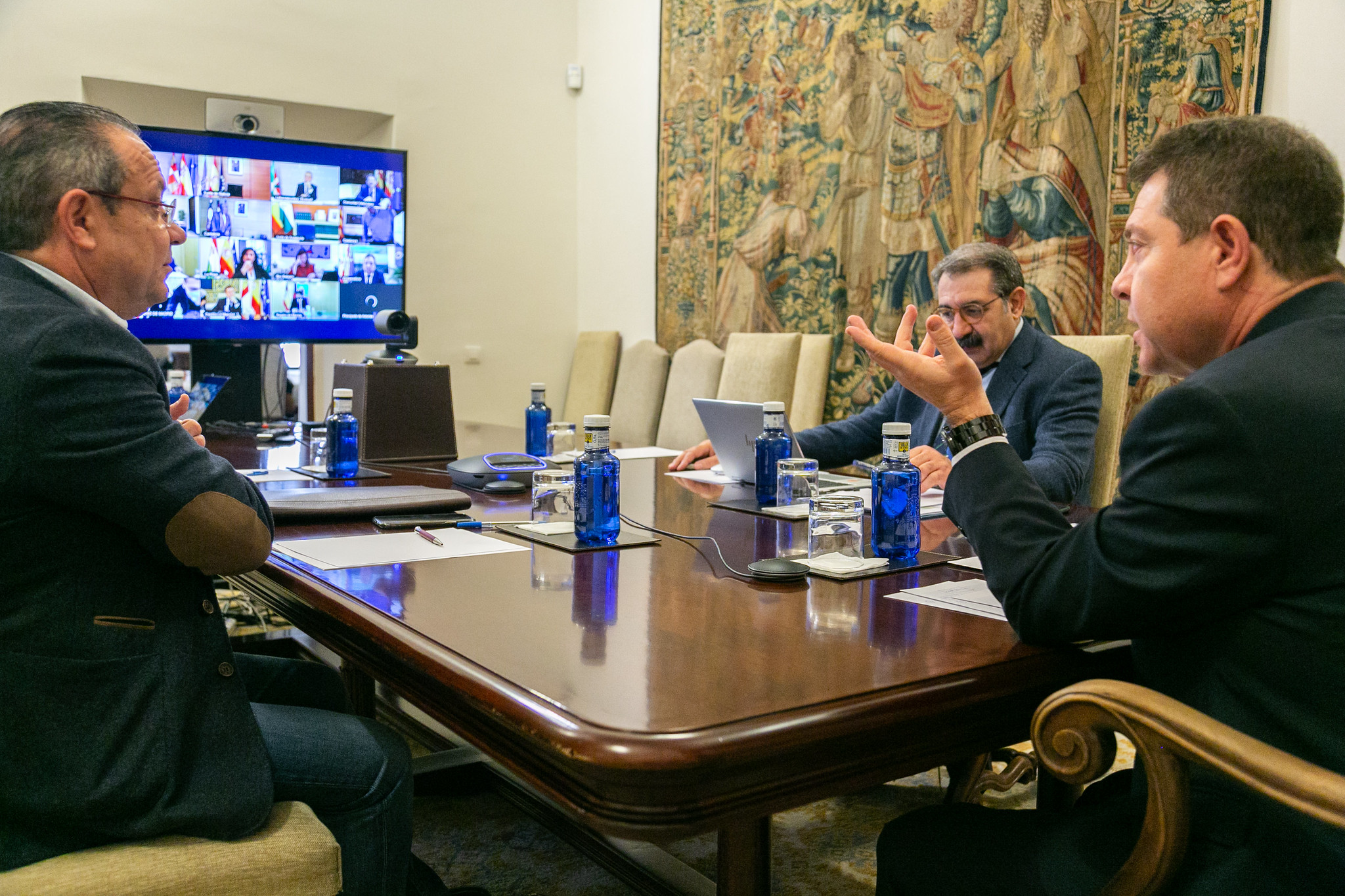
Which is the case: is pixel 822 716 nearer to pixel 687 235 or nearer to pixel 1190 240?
pixel 1190 240

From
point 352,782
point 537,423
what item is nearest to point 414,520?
point 352,782

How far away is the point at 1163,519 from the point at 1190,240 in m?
0.35

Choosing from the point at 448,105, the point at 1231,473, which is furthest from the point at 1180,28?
the point at 448,105

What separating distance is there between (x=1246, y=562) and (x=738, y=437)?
62.7 inches

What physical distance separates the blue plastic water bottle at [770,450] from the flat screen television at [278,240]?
284 cm

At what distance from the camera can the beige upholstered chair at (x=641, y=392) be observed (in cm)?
634

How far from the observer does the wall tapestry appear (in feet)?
12.5

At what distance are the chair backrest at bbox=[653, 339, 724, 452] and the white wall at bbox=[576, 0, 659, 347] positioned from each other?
0.61 m

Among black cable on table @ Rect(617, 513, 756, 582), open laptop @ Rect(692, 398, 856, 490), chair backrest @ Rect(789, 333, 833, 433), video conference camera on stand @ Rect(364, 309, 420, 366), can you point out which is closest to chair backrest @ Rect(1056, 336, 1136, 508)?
open laptop @ Rect(692, 398, 856, 490)

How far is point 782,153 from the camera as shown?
550 centimetres

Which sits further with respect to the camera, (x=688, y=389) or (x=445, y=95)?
(x=445, y=95)

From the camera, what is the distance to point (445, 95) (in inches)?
257

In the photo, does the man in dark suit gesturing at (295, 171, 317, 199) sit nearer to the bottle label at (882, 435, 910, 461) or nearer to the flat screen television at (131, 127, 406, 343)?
the flat screen television at (131, 127, 406, 343)

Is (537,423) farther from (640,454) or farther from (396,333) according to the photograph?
(396,333)
